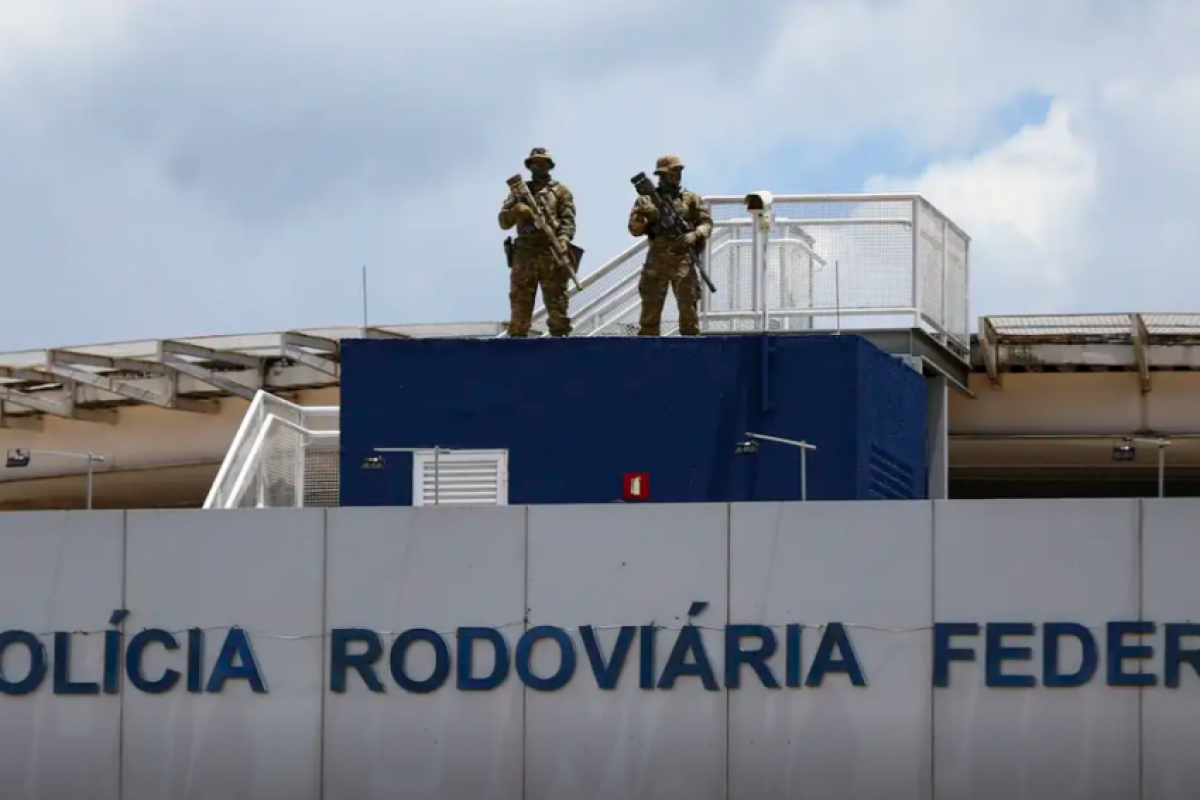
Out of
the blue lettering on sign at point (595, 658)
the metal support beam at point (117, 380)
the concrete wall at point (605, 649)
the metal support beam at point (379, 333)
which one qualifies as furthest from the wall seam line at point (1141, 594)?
the metal support beam at point (117, 380)

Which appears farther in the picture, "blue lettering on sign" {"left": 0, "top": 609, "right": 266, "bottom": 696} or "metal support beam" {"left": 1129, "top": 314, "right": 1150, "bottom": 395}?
"metal support beam" {"left": 1129, "top": 314, "right": 1150, "bottom": 395}

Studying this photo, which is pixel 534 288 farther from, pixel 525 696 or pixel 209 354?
pixel 209 354

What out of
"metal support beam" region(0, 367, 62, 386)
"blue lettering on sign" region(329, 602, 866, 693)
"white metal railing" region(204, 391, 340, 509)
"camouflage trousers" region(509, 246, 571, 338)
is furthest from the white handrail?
"metal support beam" region(0, 367, 62, 386)

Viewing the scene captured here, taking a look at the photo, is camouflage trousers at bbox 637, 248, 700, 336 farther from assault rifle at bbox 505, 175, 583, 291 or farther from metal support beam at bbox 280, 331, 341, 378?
metal support beam at bbox 280, 331, 341, 378

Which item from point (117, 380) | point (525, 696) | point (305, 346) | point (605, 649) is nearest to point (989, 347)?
point (305, 346)

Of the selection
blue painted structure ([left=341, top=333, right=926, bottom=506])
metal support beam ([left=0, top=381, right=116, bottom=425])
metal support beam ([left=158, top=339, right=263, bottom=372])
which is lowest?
blue painted structure ([left=341, top=333, right=926, bottom=506])

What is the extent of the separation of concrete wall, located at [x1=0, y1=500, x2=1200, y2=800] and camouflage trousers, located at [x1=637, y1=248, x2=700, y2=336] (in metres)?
5.12

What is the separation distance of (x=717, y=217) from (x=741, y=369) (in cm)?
390

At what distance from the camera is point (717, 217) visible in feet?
82.5

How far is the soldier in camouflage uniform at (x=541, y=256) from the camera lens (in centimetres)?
2256

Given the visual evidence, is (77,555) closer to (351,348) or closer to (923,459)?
(351,348)

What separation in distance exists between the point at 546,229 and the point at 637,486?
272 centimetres

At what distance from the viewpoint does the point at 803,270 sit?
83.3ft

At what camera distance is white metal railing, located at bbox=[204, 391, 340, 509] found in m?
22.8
